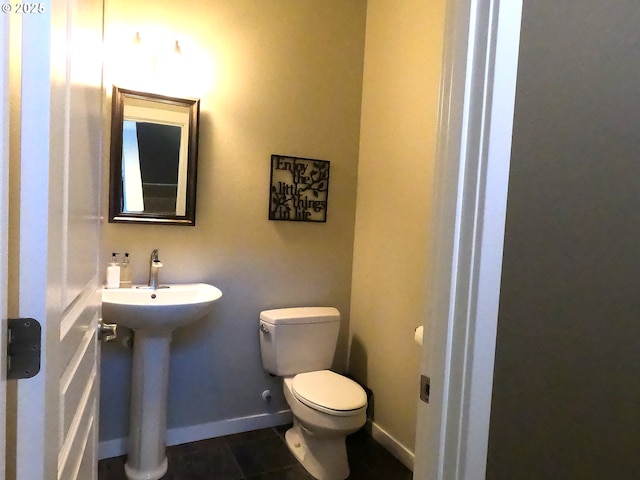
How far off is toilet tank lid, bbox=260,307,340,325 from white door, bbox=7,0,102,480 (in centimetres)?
126

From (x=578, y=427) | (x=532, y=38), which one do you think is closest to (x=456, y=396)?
(x=578, y=427)

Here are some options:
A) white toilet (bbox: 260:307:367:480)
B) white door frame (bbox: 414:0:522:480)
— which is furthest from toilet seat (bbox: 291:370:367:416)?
white door frame (bbox: 414:0:522:480)

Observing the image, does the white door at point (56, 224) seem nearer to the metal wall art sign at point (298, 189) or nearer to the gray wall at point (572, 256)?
the gray wall at point (572, 256)

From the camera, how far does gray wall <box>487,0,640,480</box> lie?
2.63 ft

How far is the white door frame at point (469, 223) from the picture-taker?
0.74 m

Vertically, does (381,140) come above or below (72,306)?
above

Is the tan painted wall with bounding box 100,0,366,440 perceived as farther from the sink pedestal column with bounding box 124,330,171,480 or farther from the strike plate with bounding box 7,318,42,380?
the strike plate with bounding box 7,318,42,380

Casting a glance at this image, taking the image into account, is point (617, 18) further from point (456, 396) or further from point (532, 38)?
point (456, 396)

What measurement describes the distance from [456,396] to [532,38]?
0.70 m

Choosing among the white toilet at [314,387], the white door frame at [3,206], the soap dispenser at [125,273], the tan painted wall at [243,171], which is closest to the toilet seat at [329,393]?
the white toilet at [314,387]

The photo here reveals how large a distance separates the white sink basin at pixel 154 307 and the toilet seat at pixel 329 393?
63cm

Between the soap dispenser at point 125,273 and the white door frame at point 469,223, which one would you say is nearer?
the white door frame at point 469,223

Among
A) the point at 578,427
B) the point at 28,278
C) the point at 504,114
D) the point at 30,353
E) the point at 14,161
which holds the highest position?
the point at 504,114

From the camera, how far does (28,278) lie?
0.55 metres
